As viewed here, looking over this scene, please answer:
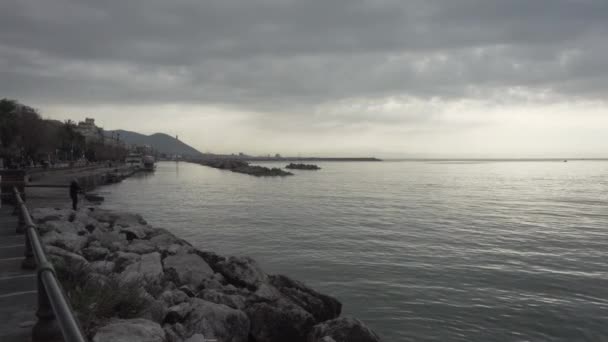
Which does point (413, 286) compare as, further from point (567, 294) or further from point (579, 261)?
point (579, 261)

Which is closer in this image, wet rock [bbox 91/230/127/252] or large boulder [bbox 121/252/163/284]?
large boulder [bbox 121/252/163/284]

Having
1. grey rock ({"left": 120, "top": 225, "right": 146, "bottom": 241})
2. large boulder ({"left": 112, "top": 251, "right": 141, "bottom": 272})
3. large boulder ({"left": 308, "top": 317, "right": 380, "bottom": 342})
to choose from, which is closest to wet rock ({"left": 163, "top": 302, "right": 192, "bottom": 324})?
large boulder ({"left": 308, "top": 317, "right": 380, "bottom": 342})

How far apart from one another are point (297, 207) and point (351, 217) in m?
6.91

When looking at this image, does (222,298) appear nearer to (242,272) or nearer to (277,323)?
(277,323)

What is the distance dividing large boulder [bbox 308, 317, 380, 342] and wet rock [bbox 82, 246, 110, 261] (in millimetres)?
6786

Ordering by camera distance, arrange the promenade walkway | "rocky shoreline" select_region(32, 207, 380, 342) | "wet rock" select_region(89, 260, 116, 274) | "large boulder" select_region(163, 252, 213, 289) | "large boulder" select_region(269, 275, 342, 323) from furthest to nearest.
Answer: "large boulder" select_region(163, 252, 213, 289)
"large boulder" select_region(269, 275, 342, 323)
"wet rock" select_region(89, 260, 116, 274)
"rocky shoreline" select_region(32, 207, 380, 342)
the promenade walkway

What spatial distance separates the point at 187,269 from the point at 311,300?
3624mm

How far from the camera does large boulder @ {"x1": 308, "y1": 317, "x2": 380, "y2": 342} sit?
7.58 metres

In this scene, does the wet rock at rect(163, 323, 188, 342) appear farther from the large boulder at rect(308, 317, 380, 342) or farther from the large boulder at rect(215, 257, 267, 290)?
the large boulder at rect(215, 257, 267, 290)

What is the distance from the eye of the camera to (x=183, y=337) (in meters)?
6.68

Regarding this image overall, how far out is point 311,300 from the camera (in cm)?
987

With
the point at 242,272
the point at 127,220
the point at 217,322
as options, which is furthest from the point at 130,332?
the point at 127,220

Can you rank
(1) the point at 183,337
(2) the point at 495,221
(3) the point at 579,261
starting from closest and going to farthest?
1. (1) the point at 183,337
2. (3) the point at 579,261
3. (2) the point at 495,221

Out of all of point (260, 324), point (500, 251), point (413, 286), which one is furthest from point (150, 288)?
point (500, 251)
